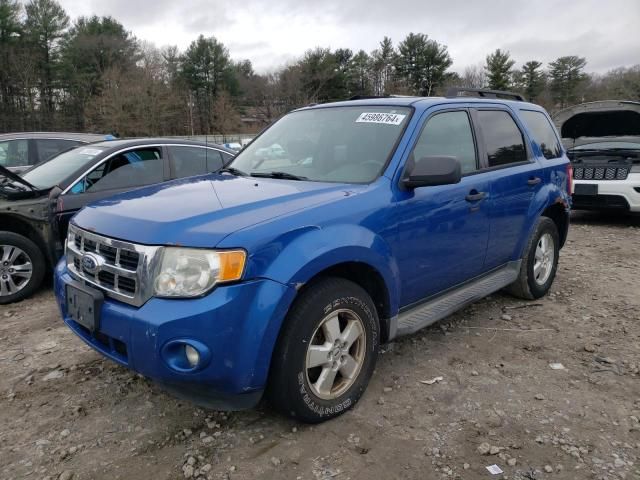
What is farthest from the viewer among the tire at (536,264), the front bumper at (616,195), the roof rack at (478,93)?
the front bumper at (616,195)

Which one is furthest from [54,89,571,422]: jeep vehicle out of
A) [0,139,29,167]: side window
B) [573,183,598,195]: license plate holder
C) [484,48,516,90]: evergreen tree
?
[484,48,516,90]: evergreen tree

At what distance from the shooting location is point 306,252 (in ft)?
8.15

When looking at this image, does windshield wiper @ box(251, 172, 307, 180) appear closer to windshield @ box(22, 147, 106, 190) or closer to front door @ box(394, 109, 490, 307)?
front door @ box(394, 109, 490, 307)

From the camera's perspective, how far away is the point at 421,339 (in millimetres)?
3979

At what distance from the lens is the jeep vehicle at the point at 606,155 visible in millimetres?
8062

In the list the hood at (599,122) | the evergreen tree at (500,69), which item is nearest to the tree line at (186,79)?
the evergreen tree at (500,69)

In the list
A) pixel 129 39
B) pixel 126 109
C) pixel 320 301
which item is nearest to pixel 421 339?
pixel 320 301

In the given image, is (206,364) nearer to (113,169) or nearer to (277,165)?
(277,165)

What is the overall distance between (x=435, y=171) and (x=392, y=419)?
146 centimetres

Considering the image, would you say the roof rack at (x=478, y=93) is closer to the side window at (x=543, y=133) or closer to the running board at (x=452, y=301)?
the side window at (x=543, y=133)

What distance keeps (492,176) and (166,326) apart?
9.01 feet

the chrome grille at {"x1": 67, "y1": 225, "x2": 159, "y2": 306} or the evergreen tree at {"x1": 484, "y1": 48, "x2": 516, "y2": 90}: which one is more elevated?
the evergreen tree at {"x1": 484, "y1": 48, "x2": 516, "y2": 90}

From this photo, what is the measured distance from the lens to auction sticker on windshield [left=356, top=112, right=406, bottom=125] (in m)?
3.41

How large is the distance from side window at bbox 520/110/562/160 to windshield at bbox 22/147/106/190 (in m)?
4.39
